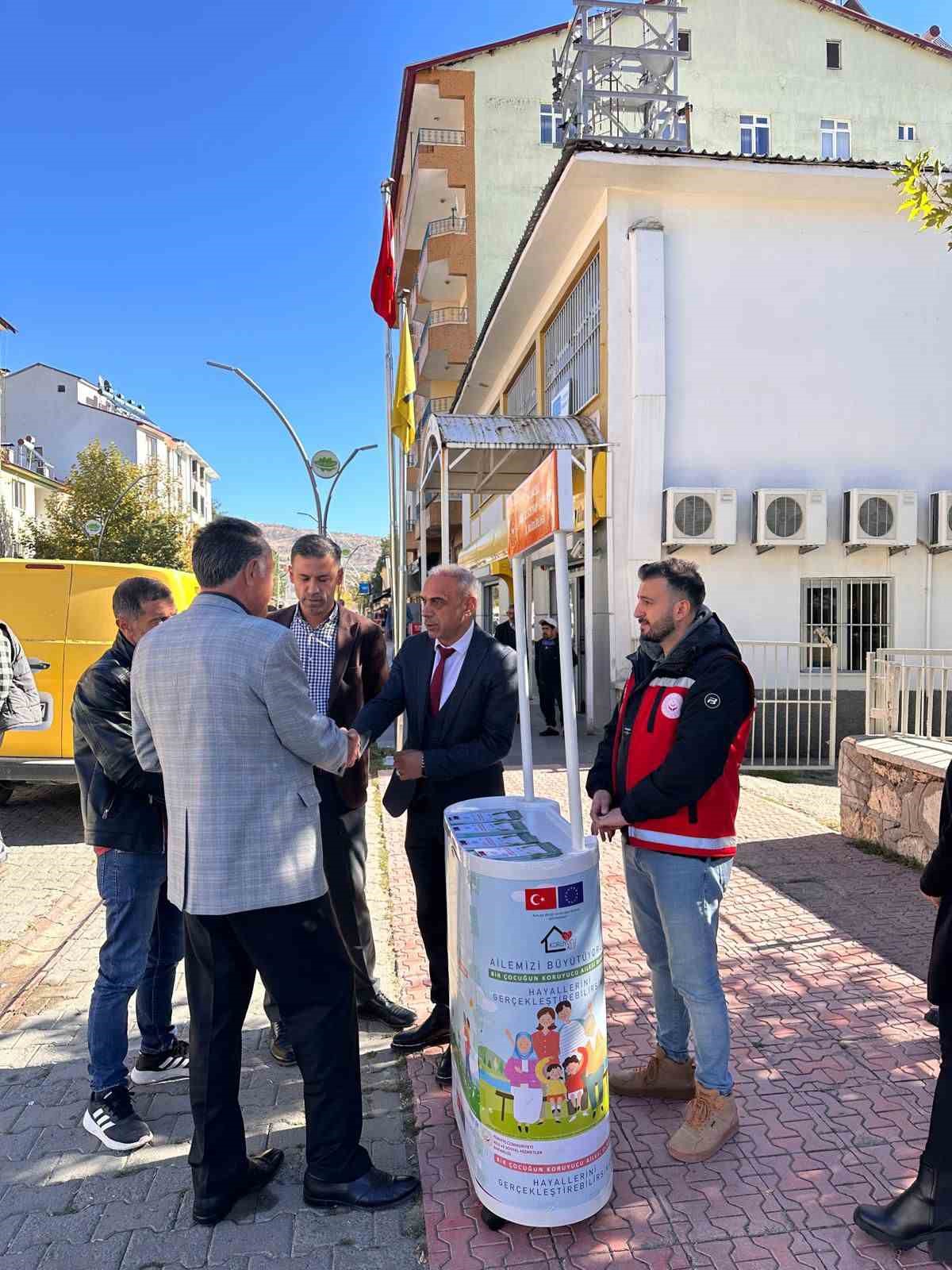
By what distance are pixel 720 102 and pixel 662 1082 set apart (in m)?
25.0

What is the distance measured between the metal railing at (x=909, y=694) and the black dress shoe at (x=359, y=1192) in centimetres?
527

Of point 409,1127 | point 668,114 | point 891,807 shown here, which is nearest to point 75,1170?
point 409,1127

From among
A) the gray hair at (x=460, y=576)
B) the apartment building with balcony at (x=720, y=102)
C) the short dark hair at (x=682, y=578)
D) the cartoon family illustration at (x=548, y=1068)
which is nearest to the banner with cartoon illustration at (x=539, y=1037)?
the cartoon family illustration at (x=548, y=1068)

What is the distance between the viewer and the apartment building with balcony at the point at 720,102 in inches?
870

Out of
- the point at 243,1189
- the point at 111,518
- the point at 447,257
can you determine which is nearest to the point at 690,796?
the point at 243,1189

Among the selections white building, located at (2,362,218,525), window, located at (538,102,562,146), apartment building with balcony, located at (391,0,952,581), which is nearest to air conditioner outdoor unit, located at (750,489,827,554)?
apartment building with balcony, located at (391,0,952,581)

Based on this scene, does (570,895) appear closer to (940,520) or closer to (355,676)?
(355,676)

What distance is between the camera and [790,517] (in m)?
11.8

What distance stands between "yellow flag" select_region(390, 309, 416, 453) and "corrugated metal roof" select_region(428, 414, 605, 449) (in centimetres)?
36

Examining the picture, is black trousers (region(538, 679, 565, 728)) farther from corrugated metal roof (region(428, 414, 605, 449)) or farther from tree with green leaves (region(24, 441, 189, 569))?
tree with green leaves (region(24, 441, 189, 569))

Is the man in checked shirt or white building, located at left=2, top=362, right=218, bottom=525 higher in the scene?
white building, located at left=2, top=362, right=218, bottom=525

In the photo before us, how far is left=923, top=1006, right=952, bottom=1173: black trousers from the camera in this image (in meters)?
2.40

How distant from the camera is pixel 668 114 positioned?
14977 mm

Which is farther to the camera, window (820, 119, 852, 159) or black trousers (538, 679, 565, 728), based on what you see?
window (820, 119, 852, 159)
